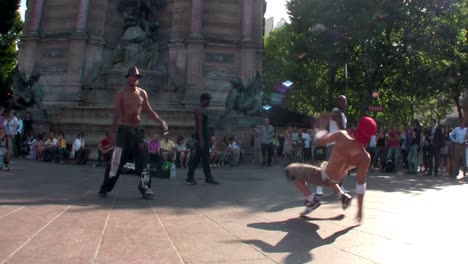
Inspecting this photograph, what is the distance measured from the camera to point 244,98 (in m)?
19.4

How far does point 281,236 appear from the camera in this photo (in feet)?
15.5

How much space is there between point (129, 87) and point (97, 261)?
13.8ft

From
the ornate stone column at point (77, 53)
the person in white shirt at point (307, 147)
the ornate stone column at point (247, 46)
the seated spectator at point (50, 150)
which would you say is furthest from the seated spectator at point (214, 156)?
the ornate stone column at point (77, 53)

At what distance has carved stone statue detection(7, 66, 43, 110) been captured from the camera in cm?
1998

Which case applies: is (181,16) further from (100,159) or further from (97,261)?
(97,261)

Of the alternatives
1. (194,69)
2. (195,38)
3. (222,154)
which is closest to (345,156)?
(222,154)

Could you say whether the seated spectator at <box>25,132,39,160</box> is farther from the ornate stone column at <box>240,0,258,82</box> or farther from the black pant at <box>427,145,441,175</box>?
the black pant at <box>427,145,441,175</box>

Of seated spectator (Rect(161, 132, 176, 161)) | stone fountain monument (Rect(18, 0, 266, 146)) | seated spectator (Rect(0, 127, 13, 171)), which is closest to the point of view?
seated spectator (Rect(0, 127, 13, 171))

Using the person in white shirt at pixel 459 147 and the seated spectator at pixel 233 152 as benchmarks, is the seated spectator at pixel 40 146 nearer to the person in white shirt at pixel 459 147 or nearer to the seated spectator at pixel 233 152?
the seated spectator at pixel 233 152

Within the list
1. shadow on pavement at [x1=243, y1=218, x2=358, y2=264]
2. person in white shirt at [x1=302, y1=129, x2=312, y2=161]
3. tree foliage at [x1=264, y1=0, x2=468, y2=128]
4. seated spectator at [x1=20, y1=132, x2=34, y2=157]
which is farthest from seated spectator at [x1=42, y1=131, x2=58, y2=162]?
tree foliage at [x1=264, y1=0, x2=468, y2=128]

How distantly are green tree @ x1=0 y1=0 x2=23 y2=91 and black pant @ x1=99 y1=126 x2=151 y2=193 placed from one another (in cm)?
2978

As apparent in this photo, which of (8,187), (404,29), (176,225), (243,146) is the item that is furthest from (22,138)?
(404,29)

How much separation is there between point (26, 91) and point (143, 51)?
5901 millimetres

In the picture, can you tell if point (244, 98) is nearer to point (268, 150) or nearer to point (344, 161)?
point (268, 150)
